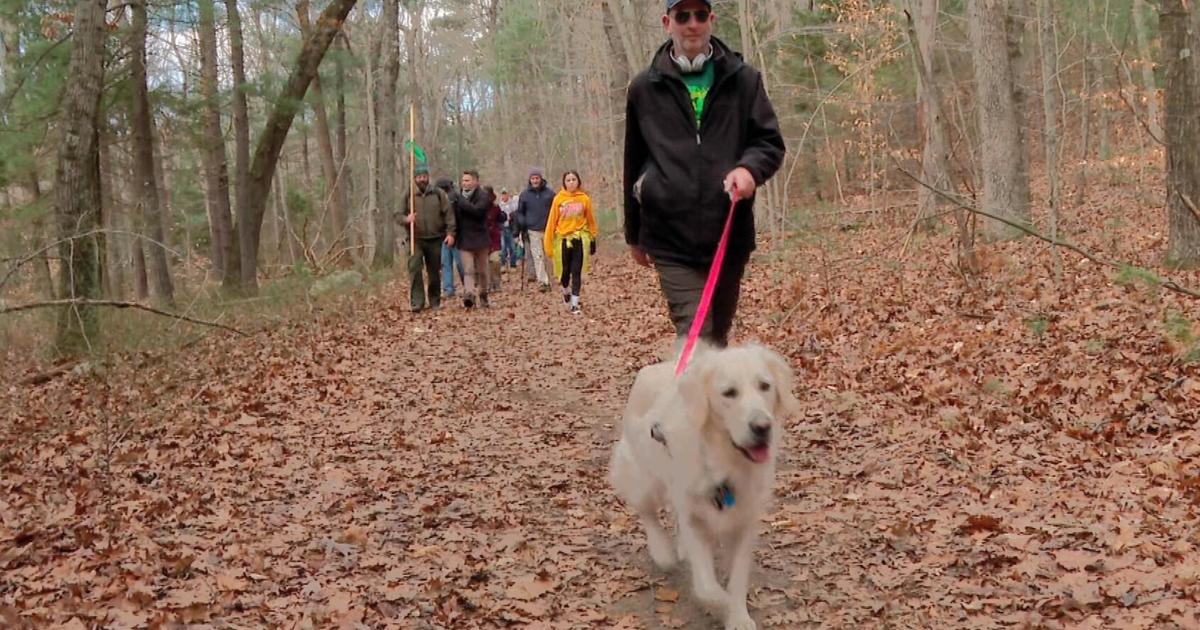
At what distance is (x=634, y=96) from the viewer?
439cm

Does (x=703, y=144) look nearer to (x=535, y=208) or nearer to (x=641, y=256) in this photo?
(x=641, y=256)

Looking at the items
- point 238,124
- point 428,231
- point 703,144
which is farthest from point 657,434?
point 238,124

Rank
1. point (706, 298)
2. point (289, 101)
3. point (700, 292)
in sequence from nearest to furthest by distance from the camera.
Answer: point (706, 298), point (700, 292), point (289, 101)

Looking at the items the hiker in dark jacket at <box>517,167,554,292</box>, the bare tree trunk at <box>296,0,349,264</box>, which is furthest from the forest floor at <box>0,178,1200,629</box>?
the bare tree trunk at <box>296,0,349,264</box>

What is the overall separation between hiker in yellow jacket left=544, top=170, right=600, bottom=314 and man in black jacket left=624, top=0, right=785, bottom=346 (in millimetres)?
10162

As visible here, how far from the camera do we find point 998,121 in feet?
46.4

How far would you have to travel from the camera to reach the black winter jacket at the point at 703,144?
4.26 meters

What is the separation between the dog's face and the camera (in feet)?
11.0

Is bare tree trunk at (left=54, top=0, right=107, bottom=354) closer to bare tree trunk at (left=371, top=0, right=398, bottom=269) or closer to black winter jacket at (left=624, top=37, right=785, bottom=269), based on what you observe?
black winter jacket at (left=624, top=37, right=785, bottom=269)

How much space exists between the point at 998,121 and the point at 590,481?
10936 millimetres

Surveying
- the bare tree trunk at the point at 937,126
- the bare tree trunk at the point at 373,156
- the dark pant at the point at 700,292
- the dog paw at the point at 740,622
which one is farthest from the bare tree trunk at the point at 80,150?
the bare tree trunk at the point at 373,156

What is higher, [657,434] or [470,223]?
[470,223]

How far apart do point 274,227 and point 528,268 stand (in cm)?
1957

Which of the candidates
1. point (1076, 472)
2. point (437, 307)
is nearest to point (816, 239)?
point (437, 307)
